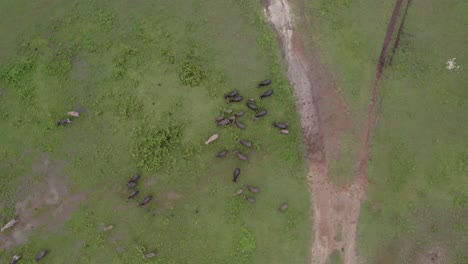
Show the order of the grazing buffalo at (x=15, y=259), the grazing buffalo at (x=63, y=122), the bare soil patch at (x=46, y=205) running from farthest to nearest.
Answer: the bare soil patch at (x=46, y=205), the grazing buffalo at (x=63, y=122), the grazing buffalo at (x=15, y=259)

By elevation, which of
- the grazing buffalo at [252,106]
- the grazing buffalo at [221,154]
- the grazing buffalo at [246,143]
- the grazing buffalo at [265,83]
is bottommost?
the grazing buffalo at [221,154]

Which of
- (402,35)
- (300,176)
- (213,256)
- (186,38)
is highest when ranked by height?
(186,38)

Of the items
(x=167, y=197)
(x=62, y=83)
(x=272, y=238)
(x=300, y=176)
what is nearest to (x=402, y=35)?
(x=300, y=176)

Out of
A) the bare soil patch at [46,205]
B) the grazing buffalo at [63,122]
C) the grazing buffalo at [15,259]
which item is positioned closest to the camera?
the grazing buffalo at [15,259]

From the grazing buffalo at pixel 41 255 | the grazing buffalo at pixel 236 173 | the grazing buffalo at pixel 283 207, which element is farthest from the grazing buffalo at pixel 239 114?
the grazing buffalo at pixel 41 255

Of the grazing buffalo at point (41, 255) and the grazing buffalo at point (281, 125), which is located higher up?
the grazing buffalo at point (281, 125)

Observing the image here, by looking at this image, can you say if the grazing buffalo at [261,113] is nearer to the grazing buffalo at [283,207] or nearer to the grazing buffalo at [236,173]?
the grazing buffalo at [236,173]

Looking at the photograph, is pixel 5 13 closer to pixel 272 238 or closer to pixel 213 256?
pixel 213 256
